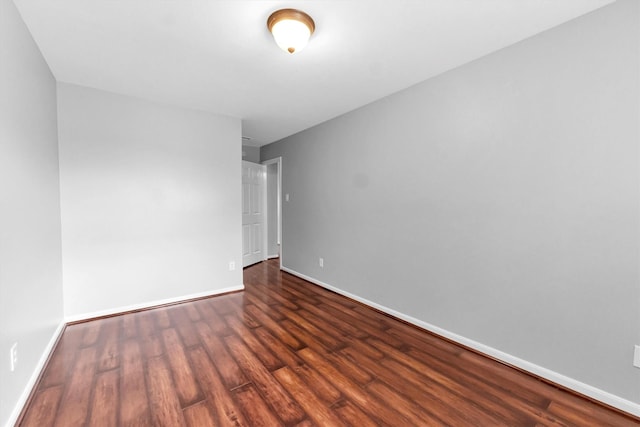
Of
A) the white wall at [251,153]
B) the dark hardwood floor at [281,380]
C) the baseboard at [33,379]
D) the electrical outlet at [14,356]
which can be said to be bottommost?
the dark hardwood floor at [281,380]

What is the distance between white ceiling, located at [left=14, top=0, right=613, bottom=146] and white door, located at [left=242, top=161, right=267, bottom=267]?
2135 millimetres

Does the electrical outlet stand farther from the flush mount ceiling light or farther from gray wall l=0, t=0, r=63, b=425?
the flush mount ceiling light

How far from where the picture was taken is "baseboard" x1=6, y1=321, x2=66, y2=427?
149 cm

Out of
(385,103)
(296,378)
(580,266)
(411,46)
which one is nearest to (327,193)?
(385,103)

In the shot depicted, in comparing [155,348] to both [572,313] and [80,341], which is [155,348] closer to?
[80,341]

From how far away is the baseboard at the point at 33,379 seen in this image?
149 cm

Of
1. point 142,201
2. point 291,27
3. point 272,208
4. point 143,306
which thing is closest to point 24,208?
point 142,201

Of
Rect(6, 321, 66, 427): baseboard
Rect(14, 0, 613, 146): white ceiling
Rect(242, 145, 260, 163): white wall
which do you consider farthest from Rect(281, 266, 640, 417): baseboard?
Rect(242, 145, 260, 163): white wall

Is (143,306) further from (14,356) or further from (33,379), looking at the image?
(14,356)

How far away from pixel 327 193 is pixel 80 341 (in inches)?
117

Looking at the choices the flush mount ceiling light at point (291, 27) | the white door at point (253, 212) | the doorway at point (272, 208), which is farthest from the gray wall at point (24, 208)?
the doorway at point (272, 208)

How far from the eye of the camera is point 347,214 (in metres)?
3.56

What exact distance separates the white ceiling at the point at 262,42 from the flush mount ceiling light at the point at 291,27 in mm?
39

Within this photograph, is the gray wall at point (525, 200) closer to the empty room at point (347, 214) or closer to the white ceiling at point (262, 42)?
the empty room at point (347, 214)
